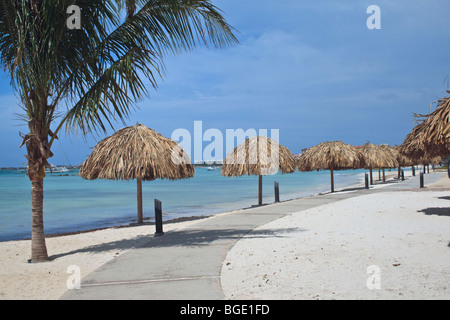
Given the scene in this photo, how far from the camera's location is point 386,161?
27062 mm

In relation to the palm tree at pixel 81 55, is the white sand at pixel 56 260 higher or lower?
lower

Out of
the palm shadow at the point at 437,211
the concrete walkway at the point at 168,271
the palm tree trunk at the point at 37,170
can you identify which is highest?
the palm tree trunk at the point at 37,170

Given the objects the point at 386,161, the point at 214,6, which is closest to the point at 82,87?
the point at 214,6

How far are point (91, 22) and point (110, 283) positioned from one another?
4.61 metres

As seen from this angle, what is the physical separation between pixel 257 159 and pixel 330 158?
6.37 meters

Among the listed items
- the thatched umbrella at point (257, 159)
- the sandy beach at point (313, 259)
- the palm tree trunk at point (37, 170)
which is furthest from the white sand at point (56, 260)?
the thatched umbrella at point (257, 159)

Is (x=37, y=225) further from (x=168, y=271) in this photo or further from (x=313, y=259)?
(x=313, y=259)

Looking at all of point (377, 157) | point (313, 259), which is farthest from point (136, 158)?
point (377, 157)

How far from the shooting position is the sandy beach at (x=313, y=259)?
4316mm

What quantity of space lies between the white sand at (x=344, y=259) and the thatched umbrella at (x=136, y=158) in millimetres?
3623

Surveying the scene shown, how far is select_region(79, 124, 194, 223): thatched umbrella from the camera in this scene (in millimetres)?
10906

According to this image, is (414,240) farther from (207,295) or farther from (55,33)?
(55,33)

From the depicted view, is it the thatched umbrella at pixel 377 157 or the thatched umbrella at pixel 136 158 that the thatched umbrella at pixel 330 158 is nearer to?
the thatched umbrella at pixel 377 157

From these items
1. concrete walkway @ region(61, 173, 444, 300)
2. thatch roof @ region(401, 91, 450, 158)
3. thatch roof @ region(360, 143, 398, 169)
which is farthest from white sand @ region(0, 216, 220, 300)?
thatch roof @ region(360, 143, 398, 169)
